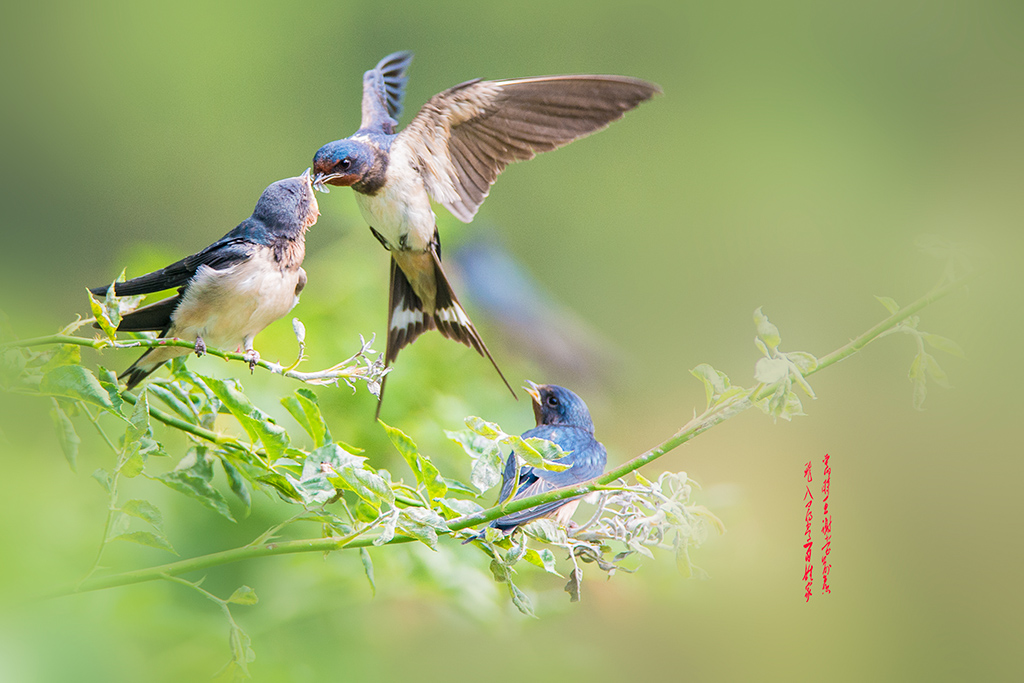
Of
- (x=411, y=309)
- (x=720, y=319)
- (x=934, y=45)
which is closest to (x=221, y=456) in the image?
(x=411, y=309)

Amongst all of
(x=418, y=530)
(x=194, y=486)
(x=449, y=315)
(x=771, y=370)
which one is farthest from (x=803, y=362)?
(x=194, y=486)

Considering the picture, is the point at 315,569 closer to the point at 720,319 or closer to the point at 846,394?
the point at 720,319

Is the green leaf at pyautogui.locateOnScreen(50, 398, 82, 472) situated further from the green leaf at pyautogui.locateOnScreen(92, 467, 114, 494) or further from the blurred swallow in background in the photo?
the blurred swallow in background

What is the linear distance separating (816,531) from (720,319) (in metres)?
0.31

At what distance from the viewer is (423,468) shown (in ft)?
2.19

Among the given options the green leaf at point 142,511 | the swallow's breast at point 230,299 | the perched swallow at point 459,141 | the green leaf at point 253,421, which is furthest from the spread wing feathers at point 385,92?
the green leaf at point 142,511

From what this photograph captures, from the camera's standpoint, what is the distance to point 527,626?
3.56 feet

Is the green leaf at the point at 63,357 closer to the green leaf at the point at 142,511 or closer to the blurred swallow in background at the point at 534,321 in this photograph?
the green leaf at the point at 142,511

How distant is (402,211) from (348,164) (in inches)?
3.3

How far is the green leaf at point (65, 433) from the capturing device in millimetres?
651

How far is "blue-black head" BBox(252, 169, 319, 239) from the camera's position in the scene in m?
0.75

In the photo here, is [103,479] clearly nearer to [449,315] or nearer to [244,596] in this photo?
[244,596]

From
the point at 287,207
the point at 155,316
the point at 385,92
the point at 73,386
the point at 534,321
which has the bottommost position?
the point at 73,386

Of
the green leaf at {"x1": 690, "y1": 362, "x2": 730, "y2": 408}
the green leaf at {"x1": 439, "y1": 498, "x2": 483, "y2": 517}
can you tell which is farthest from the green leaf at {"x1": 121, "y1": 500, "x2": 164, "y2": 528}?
the green leaf at {"x1": 690, "y1": 362, "x2": 730, "y2": 408}
